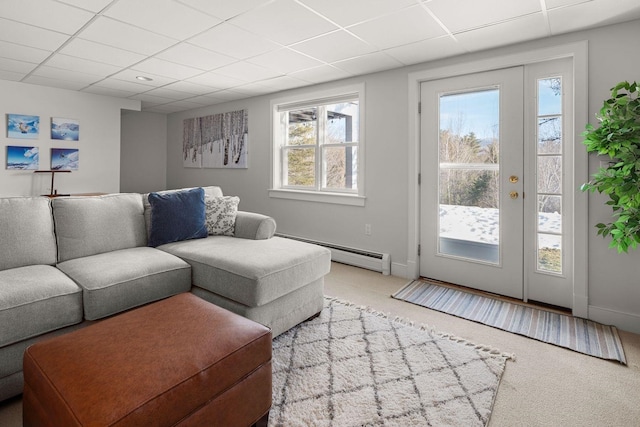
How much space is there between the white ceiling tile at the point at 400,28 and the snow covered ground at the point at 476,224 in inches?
61.2

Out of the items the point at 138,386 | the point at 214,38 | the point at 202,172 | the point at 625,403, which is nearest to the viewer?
the point at 138,386

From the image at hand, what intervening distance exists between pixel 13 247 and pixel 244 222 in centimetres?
149

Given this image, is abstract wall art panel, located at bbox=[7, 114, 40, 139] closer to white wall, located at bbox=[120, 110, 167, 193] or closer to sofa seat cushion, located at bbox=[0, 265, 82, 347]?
white wall, located at bbox=[120, 110, 167, 193]

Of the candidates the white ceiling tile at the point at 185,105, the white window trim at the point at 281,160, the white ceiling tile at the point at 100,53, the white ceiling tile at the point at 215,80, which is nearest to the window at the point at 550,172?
the white window trim at the point at 281,160

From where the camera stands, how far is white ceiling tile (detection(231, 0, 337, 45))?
2.36 metres

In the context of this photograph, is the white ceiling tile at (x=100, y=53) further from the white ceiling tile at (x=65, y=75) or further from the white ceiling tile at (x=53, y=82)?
the white ceiling tile at (x=53, y=82)

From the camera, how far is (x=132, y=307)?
6.71ft

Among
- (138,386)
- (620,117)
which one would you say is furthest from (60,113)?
(620,117)

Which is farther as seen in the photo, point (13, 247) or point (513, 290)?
point (513, 290)

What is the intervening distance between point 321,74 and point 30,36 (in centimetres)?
259

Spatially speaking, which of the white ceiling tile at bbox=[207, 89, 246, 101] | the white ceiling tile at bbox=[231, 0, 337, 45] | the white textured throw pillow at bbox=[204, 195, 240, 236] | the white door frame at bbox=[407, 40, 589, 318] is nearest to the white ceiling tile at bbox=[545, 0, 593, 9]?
the white door frame at bbox=[407, 40, 589, 318]

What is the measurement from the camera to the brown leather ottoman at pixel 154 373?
1056 mm

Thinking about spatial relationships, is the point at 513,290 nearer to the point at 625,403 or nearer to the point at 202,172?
the point at 625,403

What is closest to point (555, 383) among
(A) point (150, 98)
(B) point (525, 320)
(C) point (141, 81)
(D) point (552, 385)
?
(D) point (552, 385)
